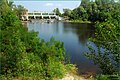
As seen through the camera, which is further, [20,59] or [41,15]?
[41,15]

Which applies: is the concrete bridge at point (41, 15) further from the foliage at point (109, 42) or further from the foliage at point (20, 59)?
the foliage at point (109, 42)

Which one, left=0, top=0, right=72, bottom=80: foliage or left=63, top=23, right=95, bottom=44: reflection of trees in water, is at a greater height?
left=0, top=0, right=72, bottom=80: foliage

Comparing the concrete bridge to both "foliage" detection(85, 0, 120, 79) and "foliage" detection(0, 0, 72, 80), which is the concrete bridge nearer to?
"foliage" detection(0, 0, 72, 80)

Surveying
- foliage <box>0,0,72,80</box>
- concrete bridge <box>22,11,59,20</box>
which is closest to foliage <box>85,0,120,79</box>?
foliage <box>0,0,72,80</box>

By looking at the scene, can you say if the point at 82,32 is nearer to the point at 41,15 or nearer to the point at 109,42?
Answer: the point at 109,42

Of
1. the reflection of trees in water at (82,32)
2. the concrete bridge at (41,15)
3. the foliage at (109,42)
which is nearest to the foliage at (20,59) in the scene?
the foliage at (109,42)

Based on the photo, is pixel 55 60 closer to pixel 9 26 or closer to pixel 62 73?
pixel 62 73

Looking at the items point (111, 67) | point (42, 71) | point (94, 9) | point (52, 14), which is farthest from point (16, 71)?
point (52, 14)

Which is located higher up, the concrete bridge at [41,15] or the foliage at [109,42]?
the foliage at [109,42]

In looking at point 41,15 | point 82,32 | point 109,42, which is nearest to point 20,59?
point 109,42

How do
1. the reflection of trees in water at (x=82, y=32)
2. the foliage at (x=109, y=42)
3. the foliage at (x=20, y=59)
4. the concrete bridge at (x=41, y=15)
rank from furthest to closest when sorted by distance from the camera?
1. the concrete bridge at (x=41, y=15)
2. the reflection of trees in water at (x=82, y=32)
3. the foliage at (x=20, y=59)
4. the foliage at (x=109, y=42)

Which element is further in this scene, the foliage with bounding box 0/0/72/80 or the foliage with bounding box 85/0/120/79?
the foliage with bounding box 0/0/72/80

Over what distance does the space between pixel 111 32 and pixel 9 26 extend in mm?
4321

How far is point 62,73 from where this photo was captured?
29.2ft
